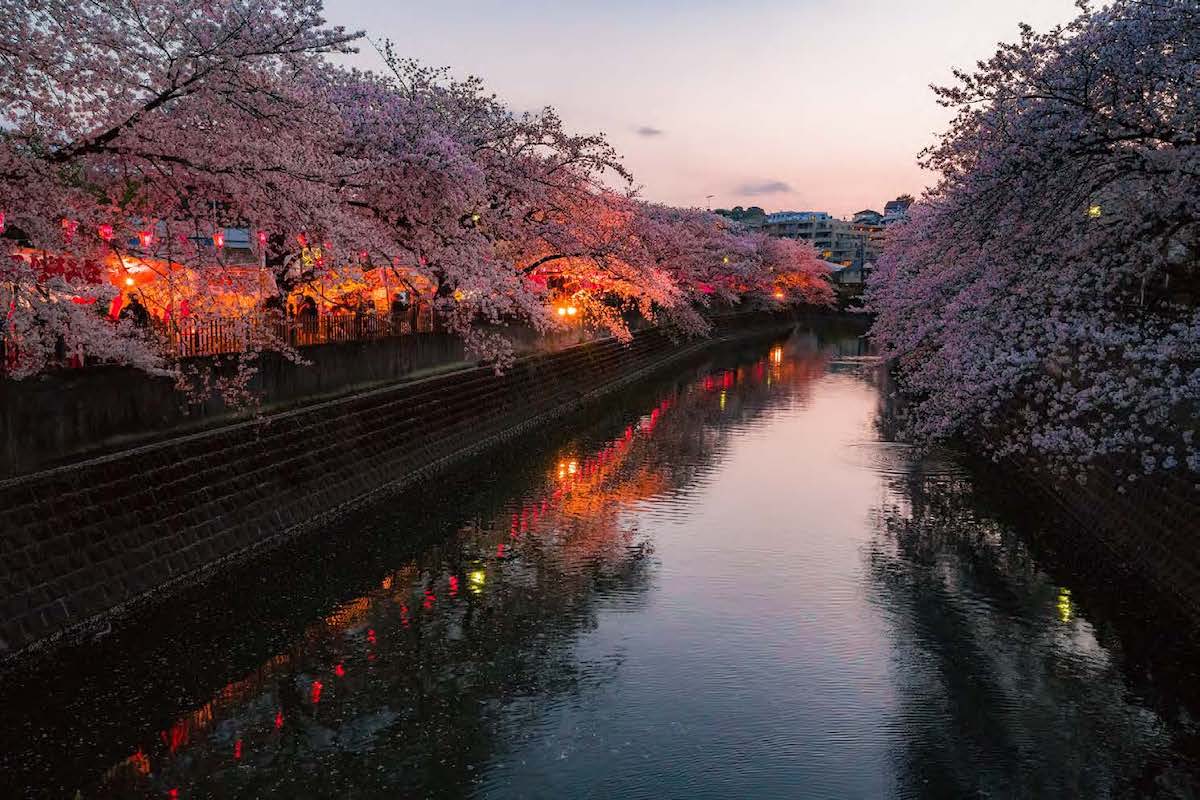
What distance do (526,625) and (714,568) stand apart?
445cm

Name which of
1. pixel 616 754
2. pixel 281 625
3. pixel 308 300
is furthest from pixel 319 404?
pixel 616 754

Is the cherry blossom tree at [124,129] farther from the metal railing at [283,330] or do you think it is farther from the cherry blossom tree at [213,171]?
the metal railing at [283,330]

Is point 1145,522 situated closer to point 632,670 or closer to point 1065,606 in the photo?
point 1065,606

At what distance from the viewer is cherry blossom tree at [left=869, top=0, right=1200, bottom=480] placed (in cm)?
1225

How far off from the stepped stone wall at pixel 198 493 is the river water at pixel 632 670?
2.01ft

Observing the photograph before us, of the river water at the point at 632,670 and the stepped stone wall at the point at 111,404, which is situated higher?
the stepped stone wall at the point at 111,404

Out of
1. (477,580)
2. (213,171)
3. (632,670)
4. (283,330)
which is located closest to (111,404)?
(213,171)

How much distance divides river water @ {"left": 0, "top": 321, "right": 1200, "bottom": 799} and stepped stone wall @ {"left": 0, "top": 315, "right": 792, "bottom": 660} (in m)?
0.61

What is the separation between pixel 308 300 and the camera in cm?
2552

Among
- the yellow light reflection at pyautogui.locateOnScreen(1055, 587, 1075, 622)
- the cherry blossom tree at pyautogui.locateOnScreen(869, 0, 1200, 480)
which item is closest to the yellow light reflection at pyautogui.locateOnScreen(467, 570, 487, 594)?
the cherry blossom tree at pyautogui.locateOnScreen(869, 0, 1200, 480)

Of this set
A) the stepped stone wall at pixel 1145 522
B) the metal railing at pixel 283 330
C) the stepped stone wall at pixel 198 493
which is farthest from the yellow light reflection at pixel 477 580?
the stepped stone wall at pixel 1145 522

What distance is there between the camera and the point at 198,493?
16875mm

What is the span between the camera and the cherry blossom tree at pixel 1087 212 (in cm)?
1225

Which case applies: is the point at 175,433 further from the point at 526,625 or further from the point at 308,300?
the point at 308,300
